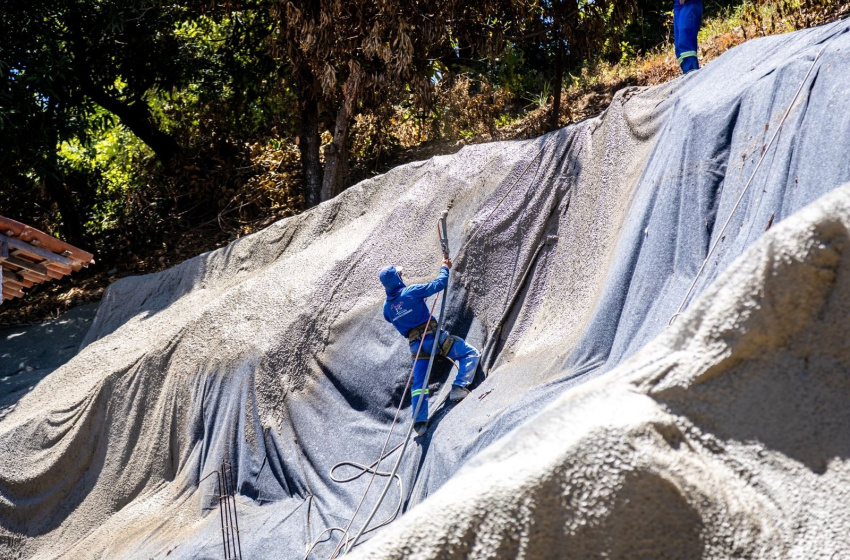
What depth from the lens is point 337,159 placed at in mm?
13234

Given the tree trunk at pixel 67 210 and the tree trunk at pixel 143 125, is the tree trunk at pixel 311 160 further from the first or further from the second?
the tree trunk at pixel 67 210

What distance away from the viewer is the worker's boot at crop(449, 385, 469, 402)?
7602mm

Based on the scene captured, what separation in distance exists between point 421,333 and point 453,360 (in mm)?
368

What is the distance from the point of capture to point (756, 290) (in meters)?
2.88

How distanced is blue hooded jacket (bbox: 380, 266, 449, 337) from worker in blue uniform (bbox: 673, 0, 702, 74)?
3.11 metres

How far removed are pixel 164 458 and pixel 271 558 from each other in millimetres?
2654

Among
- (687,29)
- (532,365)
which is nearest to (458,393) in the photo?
(532,365)

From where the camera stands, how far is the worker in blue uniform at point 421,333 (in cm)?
765

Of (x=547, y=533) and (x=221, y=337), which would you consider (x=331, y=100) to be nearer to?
(x=221, y=337)

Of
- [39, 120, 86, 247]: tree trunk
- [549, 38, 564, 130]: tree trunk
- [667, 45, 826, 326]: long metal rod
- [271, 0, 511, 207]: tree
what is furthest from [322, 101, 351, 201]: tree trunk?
[667, 45, 826, 326]: long metal rod

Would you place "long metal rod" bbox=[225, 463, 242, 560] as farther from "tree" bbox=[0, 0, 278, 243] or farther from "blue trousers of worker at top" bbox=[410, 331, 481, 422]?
"tree" bbox=[0, 0, 278, 243]

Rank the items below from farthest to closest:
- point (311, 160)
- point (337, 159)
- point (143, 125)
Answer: point (143, 125) → point (311, 160) → point (337, 159)

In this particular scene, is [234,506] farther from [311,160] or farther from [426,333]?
[311,160]

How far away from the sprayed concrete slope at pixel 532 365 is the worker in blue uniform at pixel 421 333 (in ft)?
0.71
